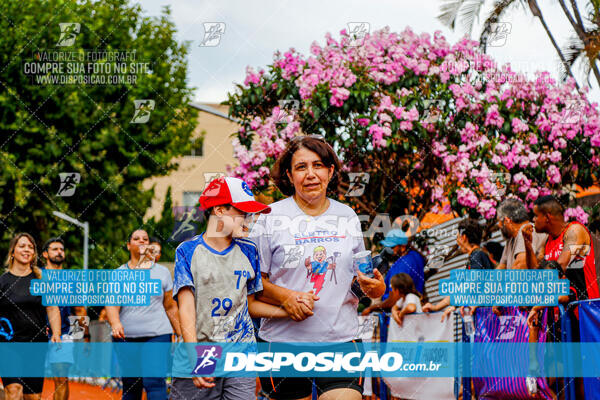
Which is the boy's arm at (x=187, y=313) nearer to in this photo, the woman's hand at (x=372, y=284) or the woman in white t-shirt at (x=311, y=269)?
the woman in white t-shirt at (x=311, y=269)

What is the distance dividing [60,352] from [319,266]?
451cm

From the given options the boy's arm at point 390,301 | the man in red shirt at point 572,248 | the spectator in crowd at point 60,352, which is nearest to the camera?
the man in red shirt at point 572,248

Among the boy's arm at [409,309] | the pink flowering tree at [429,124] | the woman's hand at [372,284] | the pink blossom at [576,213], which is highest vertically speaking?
the pink flowering tree at [429,124]

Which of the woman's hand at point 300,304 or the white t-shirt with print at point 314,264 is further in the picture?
the white t-shirt with print at point 314,264

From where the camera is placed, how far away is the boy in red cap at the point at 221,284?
366 cm

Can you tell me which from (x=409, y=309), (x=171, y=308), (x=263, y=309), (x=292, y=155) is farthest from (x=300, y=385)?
(x=409, y=309)

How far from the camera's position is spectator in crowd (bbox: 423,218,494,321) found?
24.8 ft

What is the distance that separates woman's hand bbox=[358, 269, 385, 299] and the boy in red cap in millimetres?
407

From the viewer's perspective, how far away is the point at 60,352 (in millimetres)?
7422

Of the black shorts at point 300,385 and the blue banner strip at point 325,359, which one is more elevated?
the blue banner strip at point 325,359

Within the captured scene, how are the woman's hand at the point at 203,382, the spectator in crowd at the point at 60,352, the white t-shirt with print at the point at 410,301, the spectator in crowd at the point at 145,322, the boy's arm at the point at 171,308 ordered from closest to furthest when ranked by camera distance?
1. the woman's hand at the point at 203,382
2. the boy's arm at the point at 171,308
3. the spectator in crowd at the point at 145,322
4. the spectator in crowd at the point at 60,352
5. the white t-shirt with print at the point at 410,301

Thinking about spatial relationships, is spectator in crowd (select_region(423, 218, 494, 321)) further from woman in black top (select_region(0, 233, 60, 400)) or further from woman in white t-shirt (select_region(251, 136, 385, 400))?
woman in white t-shirt (select_region(251, 136, 385, 400))

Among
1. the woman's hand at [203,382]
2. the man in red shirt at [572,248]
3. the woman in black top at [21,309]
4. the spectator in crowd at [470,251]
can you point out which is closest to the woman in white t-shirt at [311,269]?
the woman's hand at [203,382]

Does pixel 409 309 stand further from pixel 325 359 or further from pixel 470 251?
pixel 325 359
